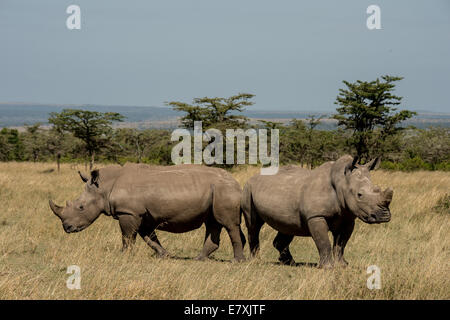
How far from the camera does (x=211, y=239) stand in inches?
342

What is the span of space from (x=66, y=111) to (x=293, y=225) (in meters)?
27.8

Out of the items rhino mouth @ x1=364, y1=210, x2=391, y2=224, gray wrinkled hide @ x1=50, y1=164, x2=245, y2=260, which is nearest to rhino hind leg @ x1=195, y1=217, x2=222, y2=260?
gray wrinkled hide @ x1=50, y1=164, x2=245, y2=260

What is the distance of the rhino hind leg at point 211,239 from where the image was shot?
340 inches

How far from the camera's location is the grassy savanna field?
6.21 meters

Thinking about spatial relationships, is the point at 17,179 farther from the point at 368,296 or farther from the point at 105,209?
the point at 368,296

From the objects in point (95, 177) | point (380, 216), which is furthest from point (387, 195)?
point (95, 177)

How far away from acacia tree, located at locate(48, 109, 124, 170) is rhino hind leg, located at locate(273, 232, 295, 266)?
24550 millimetres

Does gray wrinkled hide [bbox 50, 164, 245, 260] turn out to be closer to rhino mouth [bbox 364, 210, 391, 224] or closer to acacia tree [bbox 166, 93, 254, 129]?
rhino mouth [bbox 364, 210, 391, 224]

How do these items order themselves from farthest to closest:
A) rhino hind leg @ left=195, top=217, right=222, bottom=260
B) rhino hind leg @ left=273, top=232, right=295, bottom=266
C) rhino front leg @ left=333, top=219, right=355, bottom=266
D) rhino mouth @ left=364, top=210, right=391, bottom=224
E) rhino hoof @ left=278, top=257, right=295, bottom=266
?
1. rhino hind leg @ left=195, top=217, right=222, bottom=260
2. rhino hind leg @ left=273, top=232, right=295, bottom=266
3. rhino hoof @ left=278, top=257, right=295, bottom=266
4. rhino front leg @ left=333, top=219, right=355, bottom=266
5. rhino mouth @ left=364, top=210, right=391, bottom=224

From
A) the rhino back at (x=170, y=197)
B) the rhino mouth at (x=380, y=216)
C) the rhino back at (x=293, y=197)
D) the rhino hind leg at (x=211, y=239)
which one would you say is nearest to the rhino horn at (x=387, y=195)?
the rhino mouth at (x=380, y=216)

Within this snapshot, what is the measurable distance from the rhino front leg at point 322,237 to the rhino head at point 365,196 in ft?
1.44

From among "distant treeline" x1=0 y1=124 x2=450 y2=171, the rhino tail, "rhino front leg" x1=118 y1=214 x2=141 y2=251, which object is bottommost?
"distant treeline" x1=0 y1=124 x2=450 y2=171

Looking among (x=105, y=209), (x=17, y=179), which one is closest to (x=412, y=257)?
(x=105, y=209)

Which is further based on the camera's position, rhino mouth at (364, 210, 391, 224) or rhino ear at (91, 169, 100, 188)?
rhino ear at (91, 169, 100, 188)
